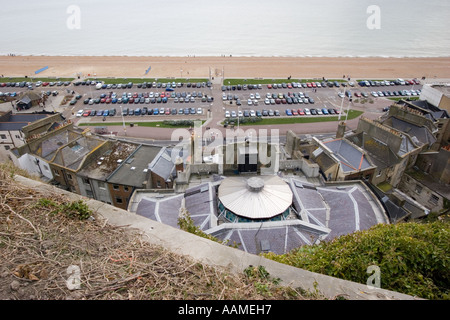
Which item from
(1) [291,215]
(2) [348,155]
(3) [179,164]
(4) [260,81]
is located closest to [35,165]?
(3) [179,164]

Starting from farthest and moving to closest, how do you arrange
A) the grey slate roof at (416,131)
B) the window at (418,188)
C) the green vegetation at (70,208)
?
the grey slate roof at (416,131) → the window at (418,188) → the green vegetation at (70,208)

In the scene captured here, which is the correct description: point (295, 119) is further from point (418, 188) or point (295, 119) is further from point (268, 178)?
point (268, 178)

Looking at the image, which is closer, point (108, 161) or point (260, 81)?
point (108, 161)

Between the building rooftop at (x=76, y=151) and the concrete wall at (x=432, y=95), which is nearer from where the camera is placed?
the building rooftop at (x=76, y=151)

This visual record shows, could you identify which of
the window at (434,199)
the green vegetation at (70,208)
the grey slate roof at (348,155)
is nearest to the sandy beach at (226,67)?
the grey slate roof at (348,155)

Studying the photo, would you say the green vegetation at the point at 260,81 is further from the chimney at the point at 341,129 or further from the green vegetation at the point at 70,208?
the green vegetation at the point at 70,208

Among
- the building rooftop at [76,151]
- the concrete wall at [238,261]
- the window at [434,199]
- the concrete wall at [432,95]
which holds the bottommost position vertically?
the window at [434,199]
